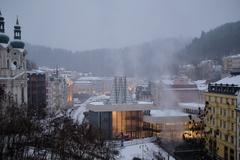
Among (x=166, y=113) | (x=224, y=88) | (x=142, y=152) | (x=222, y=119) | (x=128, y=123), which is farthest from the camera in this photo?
(x=128, y=123)

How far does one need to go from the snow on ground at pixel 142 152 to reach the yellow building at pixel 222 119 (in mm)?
6187

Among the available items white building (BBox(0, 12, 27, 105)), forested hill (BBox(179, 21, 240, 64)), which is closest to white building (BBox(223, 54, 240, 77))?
forested hill (BBox(179, 21, 240, 64))

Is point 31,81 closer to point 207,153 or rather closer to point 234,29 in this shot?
point 207,153

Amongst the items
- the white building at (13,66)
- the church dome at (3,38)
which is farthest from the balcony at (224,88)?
the church dome at (3,38)

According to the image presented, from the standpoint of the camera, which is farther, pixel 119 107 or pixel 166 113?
pixel 166 113

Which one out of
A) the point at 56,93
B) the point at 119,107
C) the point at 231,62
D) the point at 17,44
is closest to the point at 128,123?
the point at 119,107

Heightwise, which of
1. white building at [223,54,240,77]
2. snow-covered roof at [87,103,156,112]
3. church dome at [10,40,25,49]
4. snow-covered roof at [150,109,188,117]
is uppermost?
church dome at [10,40,25,49]

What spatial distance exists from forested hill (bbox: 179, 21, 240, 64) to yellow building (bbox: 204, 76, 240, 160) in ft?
257

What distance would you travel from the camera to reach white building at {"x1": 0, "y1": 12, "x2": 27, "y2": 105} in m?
57.9

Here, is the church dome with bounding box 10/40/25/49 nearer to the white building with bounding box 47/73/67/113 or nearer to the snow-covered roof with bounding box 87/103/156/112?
the white building with bounding box 47/73/67/113

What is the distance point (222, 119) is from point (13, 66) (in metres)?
38.2

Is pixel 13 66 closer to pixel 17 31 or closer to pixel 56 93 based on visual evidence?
pixel 17 31

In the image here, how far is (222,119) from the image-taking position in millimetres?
40188

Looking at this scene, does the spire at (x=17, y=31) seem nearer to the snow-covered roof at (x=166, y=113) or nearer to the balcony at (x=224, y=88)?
the snow-covered roof at (x=166, y=113)
